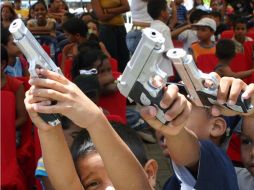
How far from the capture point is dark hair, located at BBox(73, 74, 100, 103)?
2616mm

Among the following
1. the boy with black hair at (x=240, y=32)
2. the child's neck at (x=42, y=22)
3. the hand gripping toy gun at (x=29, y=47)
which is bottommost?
the child's neck at (x=42, y=22)

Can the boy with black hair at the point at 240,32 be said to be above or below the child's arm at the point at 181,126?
below

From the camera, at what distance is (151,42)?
2.66 ft

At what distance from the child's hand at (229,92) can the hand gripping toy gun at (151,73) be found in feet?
0.17

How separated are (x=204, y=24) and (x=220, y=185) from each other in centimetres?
393

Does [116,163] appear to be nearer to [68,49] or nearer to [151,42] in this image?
[151,42]

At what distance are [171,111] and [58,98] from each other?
181 mm

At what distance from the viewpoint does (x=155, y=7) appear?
4.71 meters

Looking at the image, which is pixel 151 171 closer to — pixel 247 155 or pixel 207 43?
pixel 247 155

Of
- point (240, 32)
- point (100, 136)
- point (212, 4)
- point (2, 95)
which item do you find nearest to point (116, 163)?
point (100, 136)

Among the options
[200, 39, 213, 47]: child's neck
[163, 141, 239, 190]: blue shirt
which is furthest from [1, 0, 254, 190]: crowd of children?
[200, 39, 213, 47]: child's neck

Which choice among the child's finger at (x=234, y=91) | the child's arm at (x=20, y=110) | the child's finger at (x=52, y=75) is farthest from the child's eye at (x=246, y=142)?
the child's arm at (x=20, y=110)

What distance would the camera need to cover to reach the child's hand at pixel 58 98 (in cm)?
87

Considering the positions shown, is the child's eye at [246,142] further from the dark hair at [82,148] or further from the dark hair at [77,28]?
the dark hair at [77,28]
